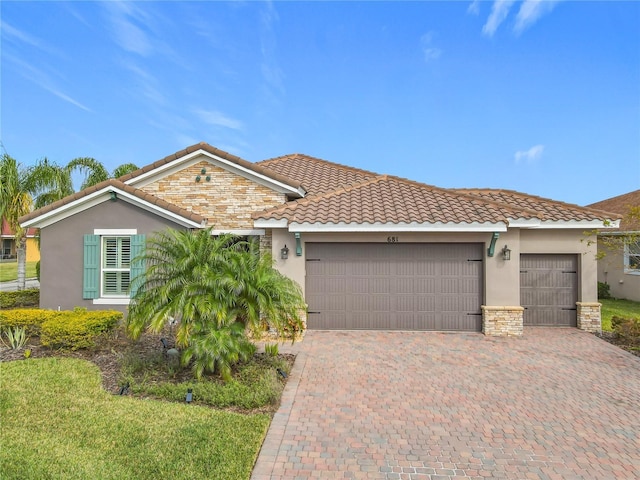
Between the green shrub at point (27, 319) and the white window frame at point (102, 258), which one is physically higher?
the white window frame at point (102, 258)

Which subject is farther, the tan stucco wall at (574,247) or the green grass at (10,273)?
the green grass at (10,273)

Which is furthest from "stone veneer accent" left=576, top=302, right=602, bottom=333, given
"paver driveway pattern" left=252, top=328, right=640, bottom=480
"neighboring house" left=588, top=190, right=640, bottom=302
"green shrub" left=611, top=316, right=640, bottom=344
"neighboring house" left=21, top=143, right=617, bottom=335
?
"neighboring house" left=588, top=190, right=640, bottom=302

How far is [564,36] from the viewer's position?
12.1m

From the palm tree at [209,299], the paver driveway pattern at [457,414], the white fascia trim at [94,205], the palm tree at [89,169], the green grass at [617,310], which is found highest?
the palm tree at [89,169]

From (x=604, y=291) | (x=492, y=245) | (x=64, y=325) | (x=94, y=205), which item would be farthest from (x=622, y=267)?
(x=94, y=205)

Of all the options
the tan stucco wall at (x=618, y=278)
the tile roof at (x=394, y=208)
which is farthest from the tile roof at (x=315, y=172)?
the tan stucco wall at (x=618, y=278)

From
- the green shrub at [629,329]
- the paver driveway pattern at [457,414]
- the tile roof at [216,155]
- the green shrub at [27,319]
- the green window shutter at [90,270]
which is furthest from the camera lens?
the tile roof at [216,155]

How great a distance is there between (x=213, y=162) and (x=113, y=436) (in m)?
9.88

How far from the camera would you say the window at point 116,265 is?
11.3 meters

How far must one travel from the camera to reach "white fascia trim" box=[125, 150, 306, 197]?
41.8 ft

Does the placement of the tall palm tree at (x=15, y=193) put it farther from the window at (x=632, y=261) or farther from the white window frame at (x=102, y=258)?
the window at (x=632, y=261)

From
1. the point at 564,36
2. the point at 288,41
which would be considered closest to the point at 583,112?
the point at 564,36

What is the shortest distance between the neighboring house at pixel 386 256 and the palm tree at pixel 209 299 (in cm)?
373

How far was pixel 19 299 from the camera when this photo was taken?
14.3 meters
